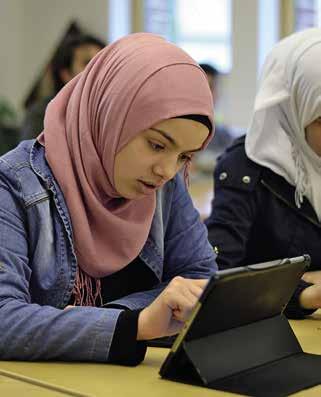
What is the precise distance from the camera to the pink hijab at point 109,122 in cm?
144

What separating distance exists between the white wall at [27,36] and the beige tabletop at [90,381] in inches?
240

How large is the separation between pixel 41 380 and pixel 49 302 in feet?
0.87

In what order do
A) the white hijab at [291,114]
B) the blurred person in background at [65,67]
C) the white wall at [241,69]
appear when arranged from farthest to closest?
the white wall at [241,69], the blurred person in background at [65,67], the white hijab at [291,114]

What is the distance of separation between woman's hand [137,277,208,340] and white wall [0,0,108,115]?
6.08m

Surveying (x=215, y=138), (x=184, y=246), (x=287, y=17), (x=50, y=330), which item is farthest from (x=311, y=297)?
(x=287, y=17)

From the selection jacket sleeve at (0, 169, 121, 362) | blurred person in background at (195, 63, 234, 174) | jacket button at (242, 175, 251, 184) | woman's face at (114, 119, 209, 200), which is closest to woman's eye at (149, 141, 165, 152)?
woman's face at (114, 119, 209, 200)

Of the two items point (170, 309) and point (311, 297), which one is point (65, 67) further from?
point (170, 309)

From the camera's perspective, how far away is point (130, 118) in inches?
56.7

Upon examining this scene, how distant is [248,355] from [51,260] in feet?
1.23

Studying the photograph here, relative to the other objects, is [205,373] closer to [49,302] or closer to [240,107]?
[49,302]

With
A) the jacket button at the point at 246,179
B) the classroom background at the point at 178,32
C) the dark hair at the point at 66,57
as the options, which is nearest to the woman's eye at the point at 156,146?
the jacket button at the point at 246,179

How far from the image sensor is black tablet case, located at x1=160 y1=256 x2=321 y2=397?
1229 millimetres

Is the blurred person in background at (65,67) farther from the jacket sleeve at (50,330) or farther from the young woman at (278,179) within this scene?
the jacket sleeve at (50,330)

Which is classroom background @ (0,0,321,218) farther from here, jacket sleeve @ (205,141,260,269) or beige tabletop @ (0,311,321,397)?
beige tabletop @ (0,311,321,397)
